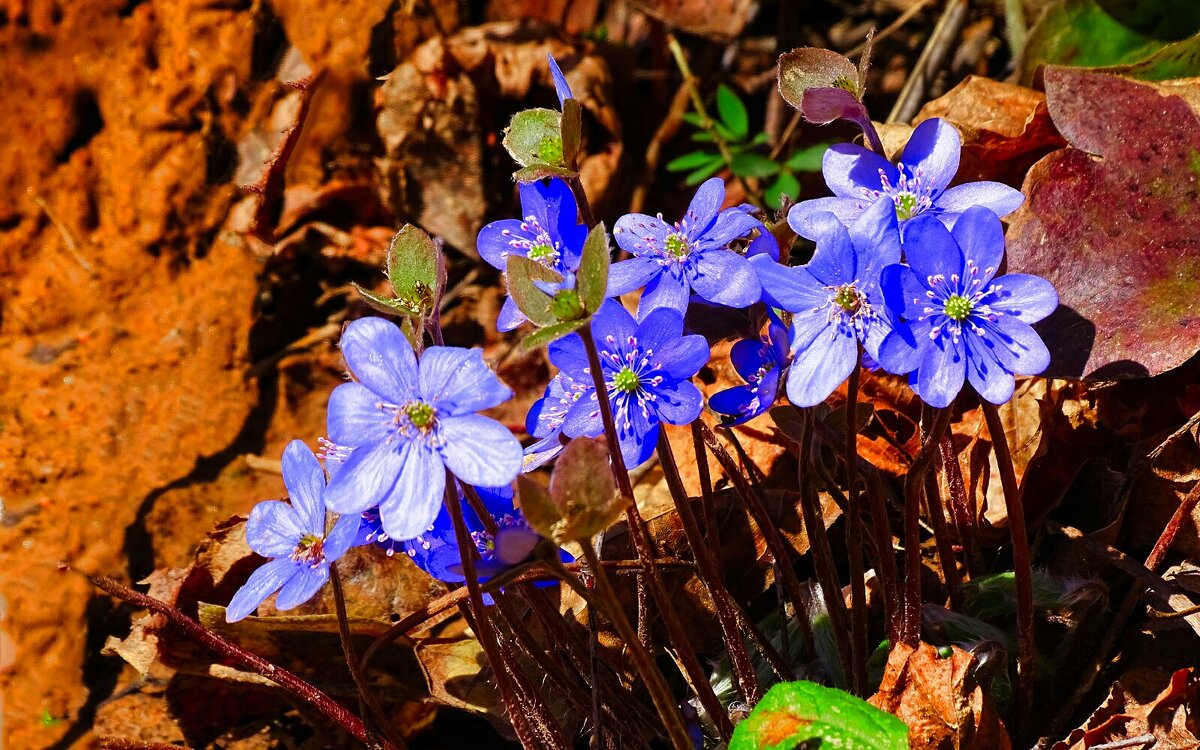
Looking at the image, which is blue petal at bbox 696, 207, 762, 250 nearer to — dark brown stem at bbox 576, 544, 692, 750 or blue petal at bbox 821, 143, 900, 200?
blue petal at bbox 821, 143, 900, 200

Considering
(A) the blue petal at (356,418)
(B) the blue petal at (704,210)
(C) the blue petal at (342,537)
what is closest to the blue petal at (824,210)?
(B) the blue petal at (704,210)

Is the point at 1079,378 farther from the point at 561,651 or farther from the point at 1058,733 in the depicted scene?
the point at 561,651

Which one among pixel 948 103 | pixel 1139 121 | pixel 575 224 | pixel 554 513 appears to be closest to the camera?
pixel 554 513

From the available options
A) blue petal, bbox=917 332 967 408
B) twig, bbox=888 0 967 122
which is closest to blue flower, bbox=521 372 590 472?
blue petal, bbox=917 332 967 408

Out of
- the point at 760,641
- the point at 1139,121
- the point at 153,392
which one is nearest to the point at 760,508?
the point at 760,641

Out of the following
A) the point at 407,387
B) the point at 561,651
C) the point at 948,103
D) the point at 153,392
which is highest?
the point at 407,387
